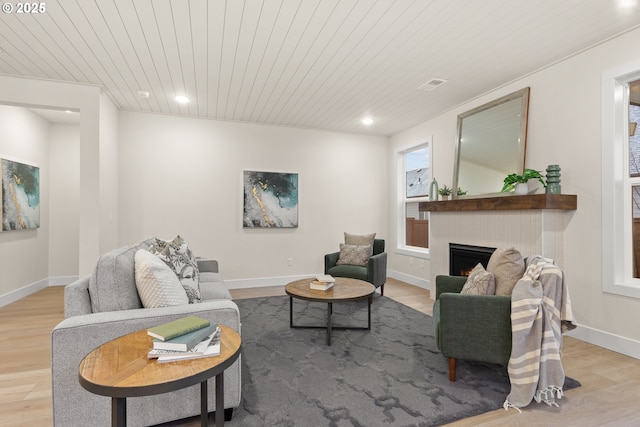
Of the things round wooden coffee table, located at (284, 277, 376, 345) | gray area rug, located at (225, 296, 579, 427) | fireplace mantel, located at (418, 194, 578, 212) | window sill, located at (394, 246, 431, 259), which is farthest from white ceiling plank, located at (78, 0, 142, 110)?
window sill, located at (394, 246, 431, 259)

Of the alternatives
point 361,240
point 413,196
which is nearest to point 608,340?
point 361,240

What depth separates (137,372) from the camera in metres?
1.18

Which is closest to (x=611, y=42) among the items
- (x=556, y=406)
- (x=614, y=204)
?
(x=614, y=204)

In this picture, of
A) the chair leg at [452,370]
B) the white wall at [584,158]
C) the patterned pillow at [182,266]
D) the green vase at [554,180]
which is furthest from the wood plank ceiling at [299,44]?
the chair leg at [452,370]

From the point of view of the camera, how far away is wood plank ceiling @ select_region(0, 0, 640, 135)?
2.35 m

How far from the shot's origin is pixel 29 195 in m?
4.63

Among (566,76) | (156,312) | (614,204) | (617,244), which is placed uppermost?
(566,76)

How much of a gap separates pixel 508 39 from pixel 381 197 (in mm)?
3439

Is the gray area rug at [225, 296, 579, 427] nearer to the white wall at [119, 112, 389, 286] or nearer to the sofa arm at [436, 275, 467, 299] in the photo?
the sofa arm at [436, 275, 467, 299]

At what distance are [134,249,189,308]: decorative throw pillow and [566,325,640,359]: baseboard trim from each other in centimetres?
343

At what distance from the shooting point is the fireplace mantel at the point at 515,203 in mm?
2914

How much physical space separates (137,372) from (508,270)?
2233mm

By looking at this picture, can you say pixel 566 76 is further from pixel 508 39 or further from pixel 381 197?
pixel 381 197

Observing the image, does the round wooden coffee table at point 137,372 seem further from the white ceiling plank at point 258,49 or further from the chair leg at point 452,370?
the white ceiling plank at point 258,49
